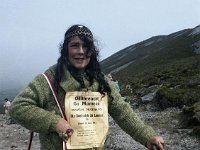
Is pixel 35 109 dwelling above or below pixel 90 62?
below

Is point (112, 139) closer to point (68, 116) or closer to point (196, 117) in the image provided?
point (196, 117)

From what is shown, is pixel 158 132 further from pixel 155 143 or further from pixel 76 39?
pixel 76 39

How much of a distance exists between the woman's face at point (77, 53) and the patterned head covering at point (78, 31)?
4 cm

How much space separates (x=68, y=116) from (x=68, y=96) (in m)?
0.18

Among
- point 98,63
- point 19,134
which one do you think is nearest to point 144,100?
point 19,134

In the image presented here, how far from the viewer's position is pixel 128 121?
4305 millimetres

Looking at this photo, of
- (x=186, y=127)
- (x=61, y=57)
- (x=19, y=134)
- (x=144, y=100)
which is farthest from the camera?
(x=144, y=100)

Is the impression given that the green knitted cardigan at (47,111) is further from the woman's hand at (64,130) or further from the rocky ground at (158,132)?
the rocky ground at (158,132)

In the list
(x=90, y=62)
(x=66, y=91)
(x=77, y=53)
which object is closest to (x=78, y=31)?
(x=77, y=53)

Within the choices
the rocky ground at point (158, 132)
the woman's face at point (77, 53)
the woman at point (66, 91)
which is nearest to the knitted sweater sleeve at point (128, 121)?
the woman at point (66, 91)

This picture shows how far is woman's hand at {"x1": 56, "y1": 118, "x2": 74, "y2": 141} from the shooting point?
12.5ft

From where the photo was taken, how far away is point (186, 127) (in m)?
16.7

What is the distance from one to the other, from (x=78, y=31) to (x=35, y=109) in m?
0.86

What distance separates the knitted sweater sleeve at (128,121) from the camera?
425 cm
